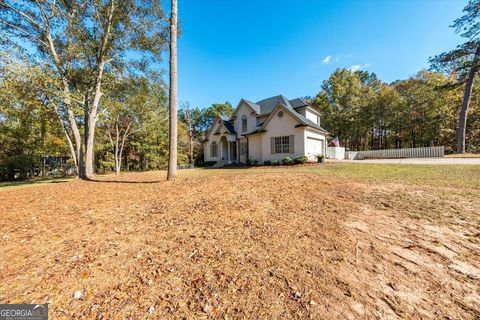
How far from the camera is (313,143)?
17.0m

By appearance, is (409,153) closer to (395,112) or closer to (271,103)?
(395,112)

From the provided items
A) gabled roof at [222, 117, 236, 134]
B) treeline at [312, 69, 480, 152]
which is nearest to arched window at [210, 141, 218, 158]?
gabled roof at [222, 117, 236, 134]

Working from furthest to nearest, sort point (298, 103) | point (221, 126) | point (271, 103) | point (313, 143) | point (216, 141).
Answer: point (216, 141) → point (221, 126) → point (271, 103) → point (298, 103) → point (313, 143)

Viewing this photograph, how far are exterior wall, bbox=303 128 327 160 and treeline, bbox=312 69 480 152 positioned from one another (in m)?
12.6

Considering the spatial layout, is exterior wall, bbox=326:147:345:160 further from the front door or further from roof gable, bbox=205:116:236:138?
roof gable, bbox=205:116:236:138

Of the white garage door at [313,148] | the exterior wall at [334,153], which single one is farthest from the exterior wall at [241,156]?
the exterior wall at [334,153]

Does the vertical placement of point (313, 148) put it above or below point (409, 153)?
above

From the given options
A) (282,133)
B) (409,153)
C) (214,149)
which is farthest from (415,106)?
(214,149)

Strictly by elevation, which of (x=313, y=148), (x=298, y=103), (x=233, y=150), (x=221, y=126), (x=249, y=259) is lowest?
(x=249, y=259)

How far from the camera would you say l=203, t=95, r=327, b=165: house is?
16.1 meters

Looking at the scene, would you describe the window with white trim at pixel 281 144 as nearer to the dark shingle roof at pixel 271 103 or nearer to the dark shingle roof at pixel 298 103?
the dark shingle roof at pixel 271 103

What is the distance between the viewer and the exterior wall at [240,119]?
66.4 ft

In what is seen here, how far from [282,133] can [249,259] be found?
1500 cm

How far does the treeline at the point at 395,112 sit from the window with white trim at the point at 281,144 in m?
16.1
